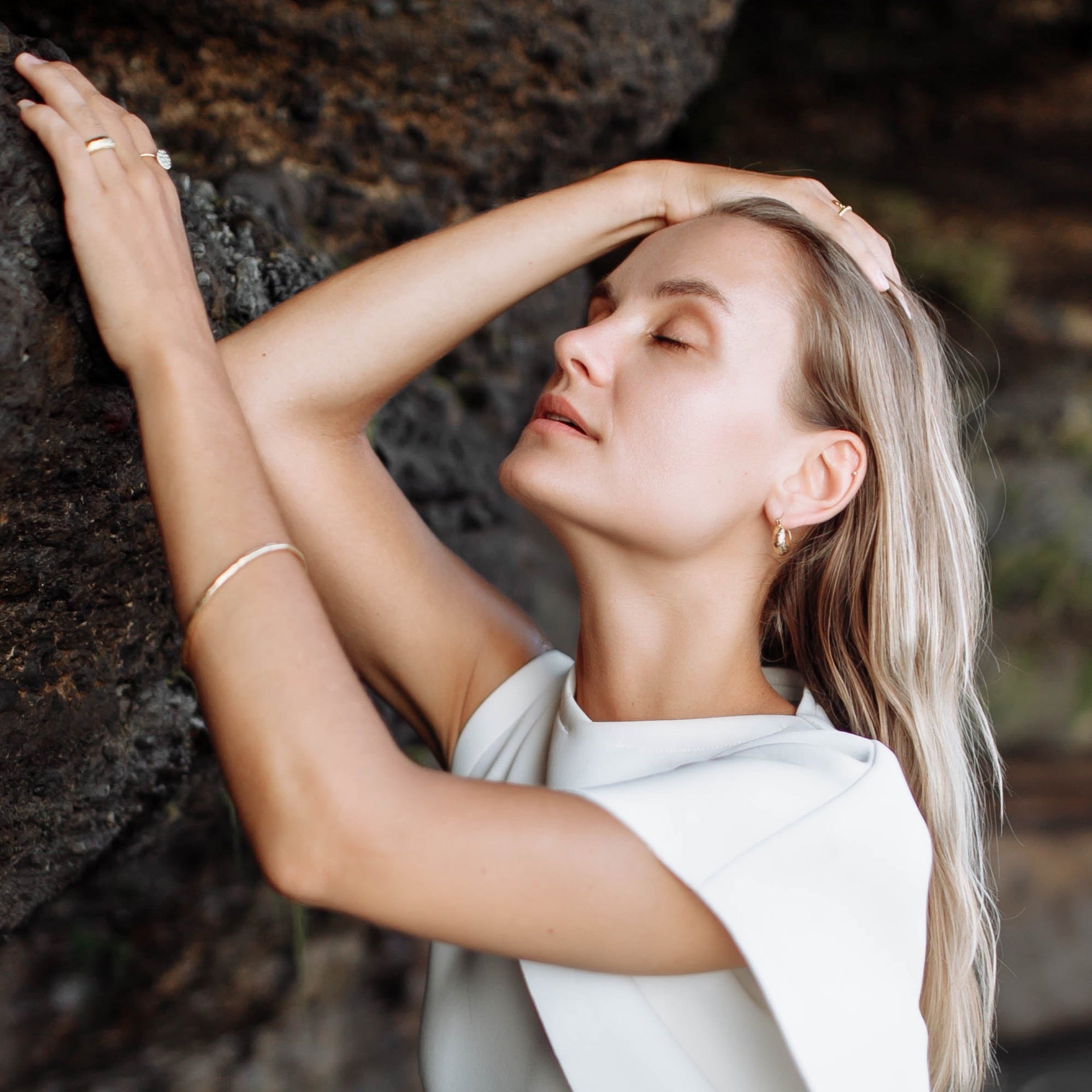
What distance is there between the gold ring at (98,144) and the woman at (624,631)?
14 mm

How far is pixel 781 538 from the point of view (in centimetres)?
153

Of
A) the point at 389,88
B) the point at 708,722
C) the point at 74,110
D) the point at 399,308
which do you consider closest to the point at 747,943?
the point at 708,722

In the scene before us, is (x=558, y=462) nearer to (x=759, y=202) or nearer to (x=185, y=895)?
(x=759, y=202)

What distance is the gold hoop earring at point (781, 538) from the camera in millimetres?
1521

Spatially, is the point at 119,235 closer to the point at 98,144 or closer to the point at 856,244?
the point at 98,144

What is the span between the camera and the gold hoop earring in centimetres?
152

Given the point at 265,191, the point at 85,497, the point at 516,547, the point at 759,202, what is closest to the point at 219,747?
the point at 85,497

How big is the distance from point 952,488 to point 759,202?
0.51 metres

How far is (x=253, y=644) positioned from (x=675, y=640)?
665mm

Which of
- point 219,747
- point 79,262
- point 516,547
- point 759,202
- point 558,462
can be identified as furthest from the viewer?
point 516,547

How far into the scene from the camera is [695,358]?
1419mm

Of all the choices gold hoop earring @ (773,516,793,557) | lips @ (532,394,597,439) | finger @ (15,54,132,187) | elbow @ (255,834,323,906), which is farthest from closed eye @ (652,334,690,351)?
elbow @ (255,834,323,906)

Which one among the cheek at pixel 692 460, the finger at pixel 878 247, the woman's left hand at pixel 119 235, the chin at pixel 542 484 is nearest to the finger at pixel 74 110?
the woman's left hand at pixel 119 235

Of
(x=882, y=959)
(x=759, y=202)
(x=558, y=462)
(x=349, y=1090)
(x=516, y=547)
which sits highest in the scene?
(x=759, y=202)
